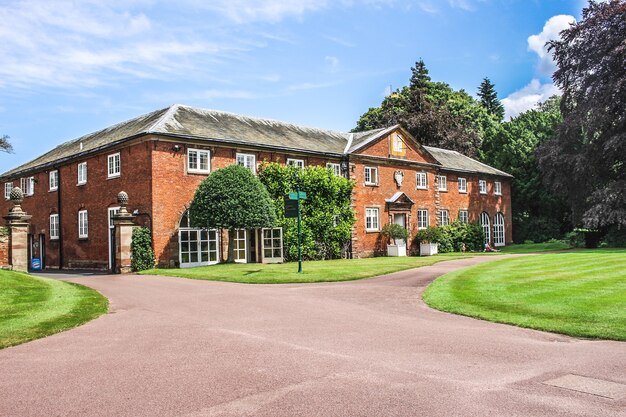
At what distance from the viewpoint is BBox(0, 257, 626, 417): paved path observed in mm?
5371

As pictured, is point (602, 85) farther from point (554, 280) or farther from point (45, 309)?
point (45, 309)

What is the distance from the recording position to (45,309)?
1182 cm

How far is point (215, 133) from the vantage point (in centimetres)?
2803

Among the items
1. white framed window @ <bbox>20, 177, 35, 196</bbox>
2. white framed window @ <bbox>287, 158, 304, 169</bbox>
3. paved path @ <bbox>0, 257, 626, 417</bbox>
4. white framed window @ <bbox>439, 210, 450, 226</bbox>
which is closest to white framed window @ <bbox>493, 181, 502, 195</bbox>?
white framed window @ <bbox>439, 210, 450, 226</bbox>

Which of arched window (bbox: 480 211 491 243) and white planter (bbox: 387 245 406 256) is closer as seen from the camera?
white planter (bbox: 387 245 406 256)

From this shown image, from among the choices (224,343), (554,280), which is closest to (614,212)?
(554,280)

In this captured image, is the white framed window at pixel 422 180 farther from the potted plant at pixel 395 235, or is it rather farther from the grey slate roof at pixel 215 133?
the grey slate roof at pixel 215 133

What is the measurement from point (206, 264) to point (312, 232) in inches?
268

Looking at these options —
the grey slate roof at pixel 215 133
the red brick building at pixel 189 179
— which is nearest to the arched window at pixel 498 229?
the red brick building at pixel 189 179

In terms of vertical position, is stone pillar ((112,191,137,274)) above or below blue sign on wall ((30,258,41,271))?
above

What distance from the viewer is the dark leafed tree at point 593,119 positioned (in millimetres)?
32094

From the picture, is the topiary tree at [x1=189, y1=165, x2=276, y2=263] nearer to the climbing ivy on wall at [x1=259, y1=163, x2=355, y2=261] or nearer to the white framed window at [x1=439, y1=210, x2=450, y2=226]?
the climbing ivy on wall at [x1=259, y1=163, x2=355, y2=261]

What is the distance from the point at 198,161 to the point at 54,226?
12080 mm

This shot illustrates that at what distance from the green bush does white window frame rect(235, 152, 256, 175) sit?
6213 mm
